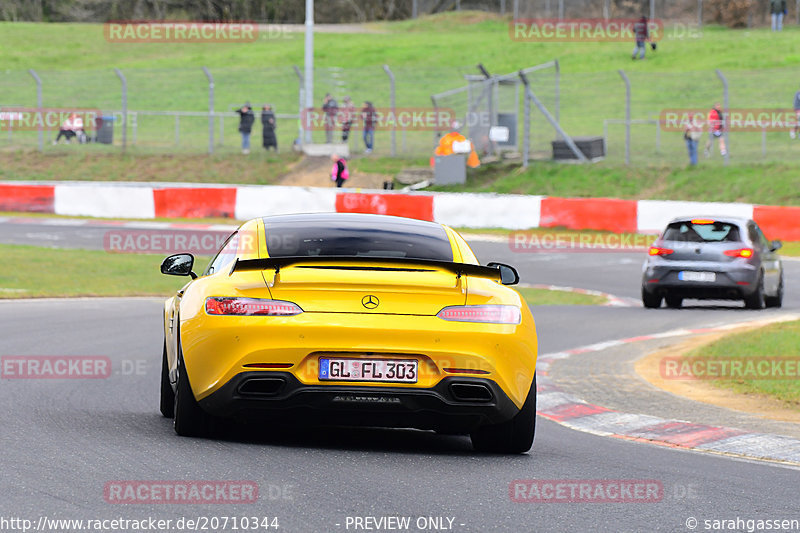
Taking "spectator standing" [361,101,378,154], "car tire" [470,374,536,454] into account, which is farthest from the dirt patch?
"spectator standing" [361,101,378,154]

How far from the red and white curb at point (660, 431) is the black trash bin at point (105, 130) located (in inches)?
1215

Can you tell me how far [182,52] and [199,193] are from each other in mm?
37939

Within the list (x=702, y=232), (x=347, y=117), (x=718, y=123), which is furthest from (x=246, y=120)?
(x=702, y=232)

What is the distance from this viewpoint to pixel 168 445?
7641 millimetres

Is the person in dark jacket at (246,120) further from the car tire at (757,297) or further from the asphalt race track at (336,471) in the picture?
the asphalt race track at (336,471)

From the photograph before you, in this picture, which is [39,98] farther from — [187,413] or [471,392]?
[471,392]

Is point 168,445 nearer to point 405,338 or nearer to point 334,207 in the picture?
point 405,338

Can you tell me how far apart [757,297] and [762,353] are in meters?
6.12

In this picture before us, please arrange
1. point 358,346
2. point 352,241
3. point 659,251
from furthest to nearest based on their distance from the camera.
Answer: point 659,251, point 352,241, point 358,346

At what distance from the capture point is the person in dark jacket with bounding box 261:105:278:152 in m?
40.1

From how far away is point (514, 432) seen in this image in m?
7.91

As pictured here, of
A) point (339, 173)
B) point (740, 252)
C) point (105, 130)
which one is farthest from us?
point (105, 130)

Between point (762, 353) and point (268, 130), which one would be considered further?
point (268, 130)

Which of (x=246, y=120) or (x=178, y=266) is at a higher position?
(x=246, y=120)
